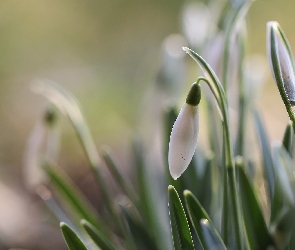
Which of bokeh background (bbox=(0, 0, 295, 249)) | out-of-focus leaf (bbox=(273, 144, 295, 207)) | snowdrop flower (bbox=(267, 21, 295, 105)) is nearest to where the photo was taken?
snowdrop flower (bbox=(267, 21, 295, 105))

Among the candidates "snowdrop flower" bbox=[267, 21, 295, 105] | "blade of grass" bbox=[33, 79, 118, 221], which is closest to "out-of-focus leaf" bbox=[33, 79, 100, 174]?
"blade of grass" bbox=[33, 79, 118, 221]

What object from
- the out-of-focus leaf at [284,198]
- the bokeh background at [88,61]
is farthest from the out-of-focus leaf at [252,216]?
the bokeh background at [88,61]

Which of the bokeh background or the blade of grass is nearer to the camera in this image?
the blade of grass

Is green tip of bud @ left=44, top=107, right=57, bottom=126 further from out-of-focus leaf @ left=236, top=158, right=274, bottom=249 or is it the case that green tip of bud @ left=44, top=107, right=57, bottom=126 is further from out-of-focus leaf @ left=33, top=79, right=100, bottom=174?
out-of-focus leaf @ left=236, top=158, right=274, bottom=249

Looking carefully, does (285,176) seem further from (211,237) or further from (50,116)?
(50,116)

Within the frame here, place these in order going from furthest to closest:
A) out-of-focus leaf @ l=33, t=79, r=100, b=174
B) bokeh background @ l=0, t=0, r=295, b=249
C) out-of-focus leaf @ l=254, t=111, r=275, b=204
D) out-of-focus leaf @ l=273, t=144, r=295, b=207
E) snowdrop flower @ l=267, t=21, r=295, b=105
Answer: bokeh background @ l=0, t=0, r=295, b=249, out-of-focus leaf @ l=33, t=79, r=100, b=174, out-of-focus leaf @ l=254, t=111, r=275, b=204, out-of-focus leaf @ l=273, t=144, r=295, b=207, snowdrop flower @ l=267, t=21, r=295, b=105

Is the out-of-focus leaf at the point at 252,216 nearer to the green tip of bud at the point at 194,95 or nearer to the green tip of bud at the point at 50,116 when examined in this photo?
the green tip of bud at the point at 194,95

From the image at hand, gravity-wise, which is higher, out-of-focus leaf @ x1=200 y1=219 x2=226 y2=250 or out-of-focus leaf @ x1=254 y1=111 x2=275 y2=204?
out-of-focus leaf @ x1=254 y1=111 x2=275 y2=204
